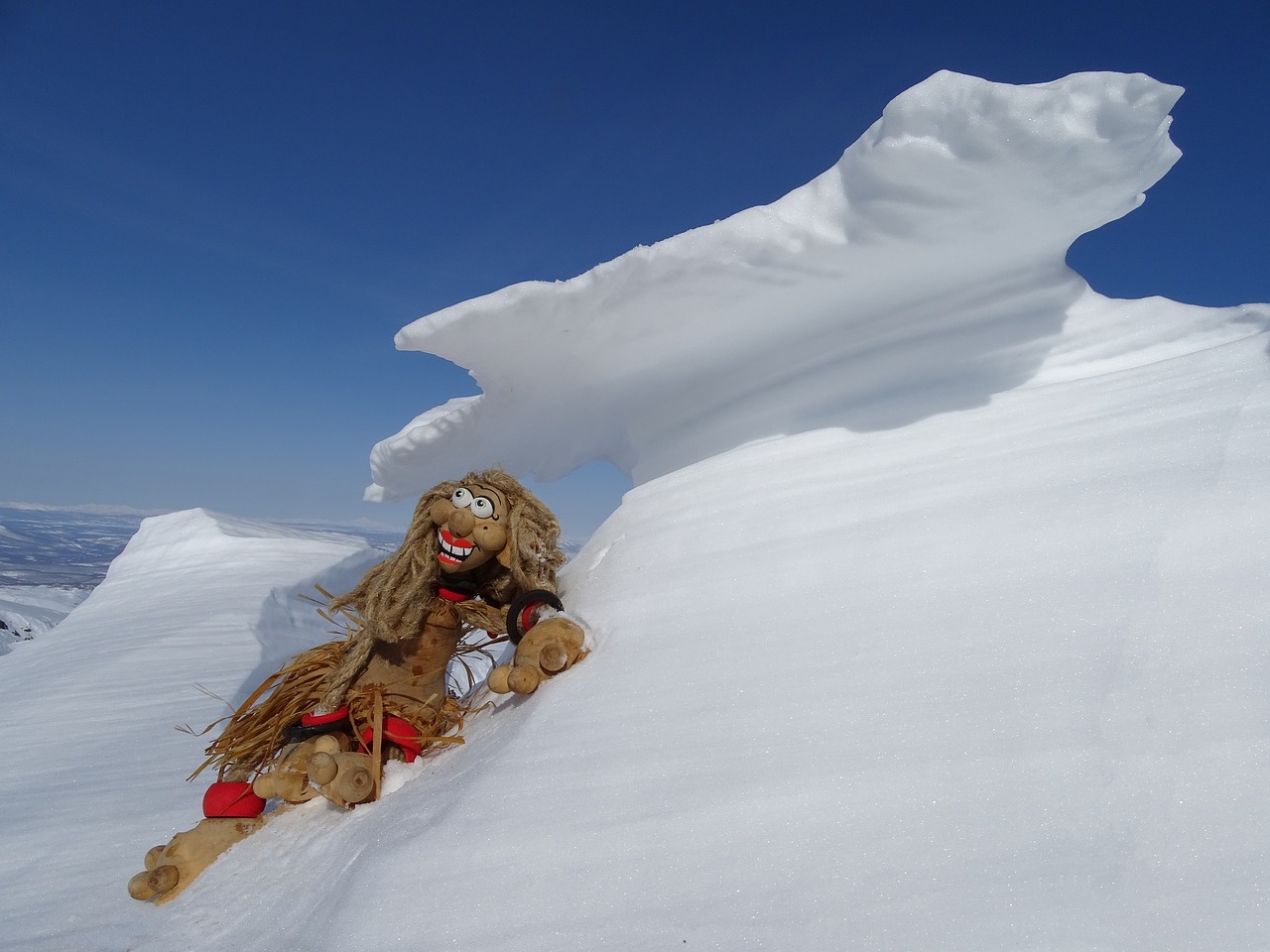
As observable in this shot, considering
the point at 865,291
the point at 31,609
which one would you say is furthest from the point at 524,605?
the point at 31,609

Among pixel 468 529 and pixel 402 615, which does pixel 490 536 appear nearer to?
pixel 468 529

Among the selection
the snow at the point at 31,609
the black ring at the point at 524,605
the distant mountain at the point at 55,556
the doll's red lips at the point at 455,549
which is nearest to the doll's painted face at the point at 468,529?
the doll's red lips at the point at 455,549

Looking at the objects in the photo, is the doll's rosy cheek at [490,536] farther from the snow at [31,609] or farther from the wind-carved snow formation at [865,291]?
the snow at [31,609]

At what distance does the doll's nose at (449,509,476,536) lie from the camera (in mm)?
1378

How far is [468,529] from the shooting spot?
1.39 m

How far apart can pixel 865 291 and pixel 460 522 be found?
0.93m

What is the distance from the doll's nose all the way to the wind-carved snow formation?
0.39 meters

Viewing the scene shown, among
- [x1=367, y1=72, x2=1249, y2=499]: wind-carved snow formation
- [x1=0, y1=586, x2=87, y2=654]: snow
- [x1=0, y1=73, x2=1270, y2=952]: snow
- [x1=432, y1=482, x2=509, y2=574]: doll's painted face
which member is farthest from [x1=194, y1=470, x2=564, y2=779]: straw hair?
[x1=0, y1=586, x2=87, y2=654]: snow

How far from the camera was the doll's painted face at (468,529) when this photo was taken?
1.39 m

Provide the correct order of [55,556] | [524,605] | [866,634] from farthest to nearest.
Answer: [55,556] < [524,605] < [866,634]

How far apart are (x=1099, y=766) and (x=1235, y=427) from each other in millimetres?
607

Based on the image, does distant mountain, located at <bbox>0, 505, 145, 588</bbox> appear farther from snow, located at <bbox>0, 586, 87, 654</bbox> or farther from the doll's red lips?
the doll's red lips

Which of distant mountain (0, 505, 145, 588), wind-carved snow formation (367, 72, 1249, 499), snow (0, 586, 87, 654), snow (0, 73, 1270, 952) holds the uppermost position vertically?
distant mountain (0, 505, 145, 588)

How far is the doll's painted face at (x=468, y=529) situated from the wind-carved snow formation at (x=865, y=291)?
0.36 metres
